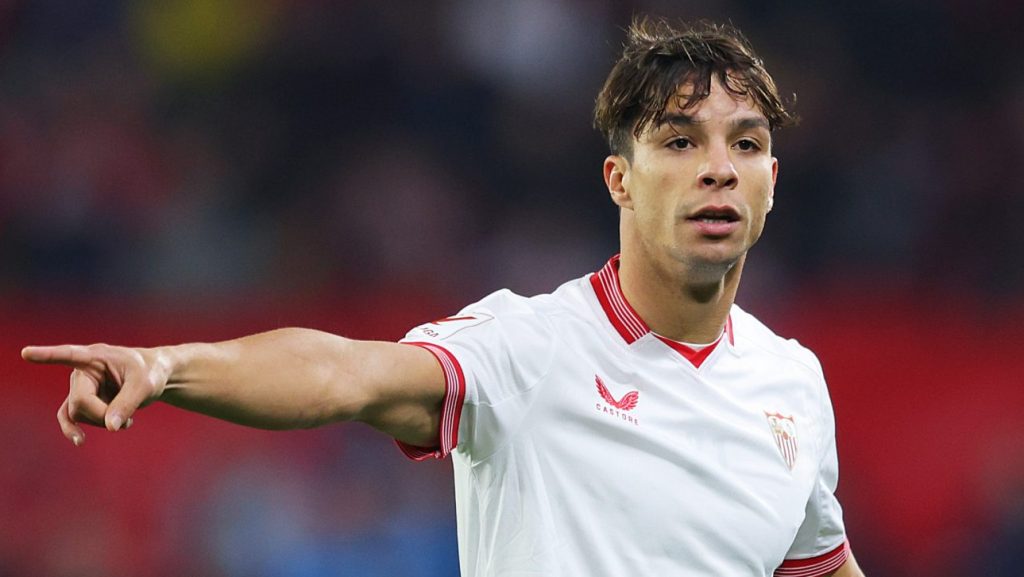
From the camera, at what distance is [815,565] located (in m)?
3.44

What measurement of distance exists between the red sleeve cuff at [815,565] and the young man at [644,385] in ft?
0.39

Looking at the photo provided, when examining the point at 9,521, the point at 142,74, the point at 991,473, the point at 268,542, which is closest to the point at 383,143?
the point at 142,74

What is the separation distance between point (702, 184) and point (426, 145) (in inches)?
175

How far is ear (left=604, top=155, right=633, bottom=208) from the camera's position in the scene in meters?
3.12

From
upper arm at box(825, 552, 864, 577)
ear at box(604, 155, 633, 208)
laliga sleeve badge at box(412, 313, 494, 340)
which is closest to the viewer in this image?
laliga sleeve badge at box(412, 313, 494, 340)

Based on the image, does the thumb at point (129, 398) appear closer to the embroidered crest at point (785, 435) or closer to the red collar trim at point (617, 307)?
the red collar trim at point (617, 307)

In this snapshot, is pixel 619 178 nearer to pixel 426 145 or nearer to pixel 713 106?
pixel 713 106

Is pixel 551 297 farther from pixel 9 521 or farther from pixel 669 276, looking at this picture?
pixel 9 521

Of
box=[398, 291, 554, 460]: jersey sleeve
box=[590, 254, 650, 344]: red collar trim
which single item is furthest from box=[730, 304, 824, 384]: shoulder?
box=[398, 291, 554, 460]: jersey sleeve

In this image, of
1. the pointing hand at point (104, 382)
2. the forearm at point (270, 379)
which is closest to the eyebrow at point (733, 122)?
the forearm at point (270, 379)

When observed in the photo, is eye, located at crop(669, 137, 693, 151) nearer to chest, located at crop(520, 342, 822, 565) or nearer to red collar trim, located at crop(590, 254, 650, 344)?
red collar trim, located at crop(590, 254, 650, 344)

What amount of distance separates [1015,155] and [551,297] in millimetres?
5374

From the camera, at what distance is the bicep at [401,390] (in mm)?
2439

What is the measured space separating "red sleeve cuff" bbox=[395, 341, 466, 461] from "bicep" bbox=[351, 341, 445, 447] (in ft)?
0.04
